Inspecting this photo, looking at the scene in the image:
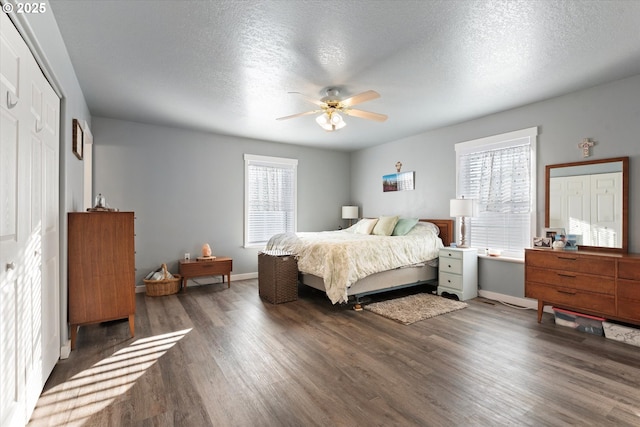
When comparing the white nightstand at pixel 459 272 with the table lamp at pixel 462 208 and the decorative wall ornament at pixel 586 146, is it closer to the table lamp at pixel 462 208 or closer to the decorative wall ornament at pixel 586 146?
the table lamp at pixel 462 208

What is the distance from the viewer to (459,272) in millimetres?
4352

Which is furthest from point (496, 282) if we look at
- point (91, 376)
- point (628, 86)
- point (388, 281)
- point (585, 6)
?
point (91, 376)

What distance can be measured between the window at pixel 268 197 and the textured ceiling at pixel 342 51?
5.83 ft

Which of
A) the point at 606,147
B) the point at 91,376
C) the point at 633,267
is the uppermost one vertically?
the point at 606,147

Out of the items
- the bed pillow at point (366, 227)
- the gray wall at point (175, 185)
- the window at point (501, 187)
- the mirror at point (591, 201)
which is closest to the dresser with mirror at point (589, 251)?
the mirror at point (591, 201)

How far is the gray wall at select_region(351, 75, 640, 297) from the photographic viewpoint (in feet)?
10.7

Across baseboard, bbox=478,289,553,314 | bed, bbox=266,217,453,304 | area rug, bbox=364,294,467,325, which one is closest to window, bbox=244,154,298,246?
bed, bbox=266,217,453,304

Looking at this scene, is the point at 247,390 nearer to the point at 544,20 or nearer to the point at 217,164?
the point at 544,20

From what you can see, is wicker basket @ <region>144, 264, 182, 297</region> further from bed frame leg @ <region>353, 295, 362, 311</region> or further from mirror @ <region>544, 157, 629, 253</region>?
mirror @ <region>544, 157, 629, 253</region>

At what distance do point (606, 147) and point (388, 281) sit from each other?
2829 millimetres

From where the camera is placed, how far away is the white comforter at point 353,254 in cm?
377

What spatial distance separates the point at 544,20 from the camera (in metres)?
2.29

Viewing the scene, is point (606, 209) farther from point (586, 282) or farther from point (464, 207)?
point (464, 207)

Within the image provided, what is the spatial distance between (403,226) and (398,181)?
1165 mm
